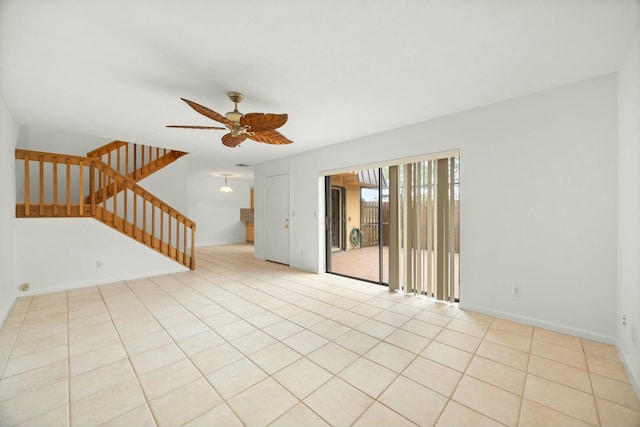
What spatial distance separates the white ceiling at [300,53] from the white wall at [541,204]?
0.28 meters

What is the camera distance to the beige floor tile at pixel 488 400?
159 centimetres

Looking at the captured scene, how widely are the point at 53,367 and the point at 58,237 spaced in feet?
9.85

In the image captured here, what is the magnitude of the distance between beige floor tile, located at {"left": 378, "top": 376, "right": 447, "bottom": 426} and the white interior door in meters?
4.34

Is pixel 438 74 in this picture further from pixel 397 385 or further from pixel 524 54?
pixel 397 385

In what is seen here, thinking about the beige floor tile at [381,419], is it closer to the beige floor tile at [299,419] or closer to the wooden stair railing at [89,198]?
the beige floor tile at [299,419]

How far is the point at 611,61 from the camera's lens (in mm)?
2230

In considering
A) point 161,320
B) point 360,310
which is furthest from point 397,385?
point 161,320

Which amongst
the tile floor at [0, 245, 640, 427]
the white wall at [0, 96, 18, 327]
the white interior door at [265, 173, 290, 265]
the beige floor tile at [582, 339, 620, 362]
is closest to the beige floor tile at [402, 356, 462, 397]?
the tile floor at [0, 245, 640, 427]

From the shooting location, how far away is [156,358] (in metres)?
2.21

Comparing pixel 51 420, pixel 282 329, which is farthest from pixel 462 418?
pixel 51 420

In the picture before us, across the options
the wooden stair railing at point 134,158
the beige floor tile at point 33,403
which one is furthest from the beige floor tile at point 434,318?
the wooden stair railing at point 134,158

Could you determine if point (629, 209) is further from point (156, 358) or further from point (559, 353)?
point (156, 358)

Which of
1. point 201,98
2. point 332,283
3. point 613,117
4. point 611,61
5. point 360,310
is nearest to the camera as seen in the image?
point 611,61

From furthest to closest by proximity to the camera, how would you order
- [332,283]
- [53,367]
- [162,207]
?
[162,207]
[332,283]
[53,367]
